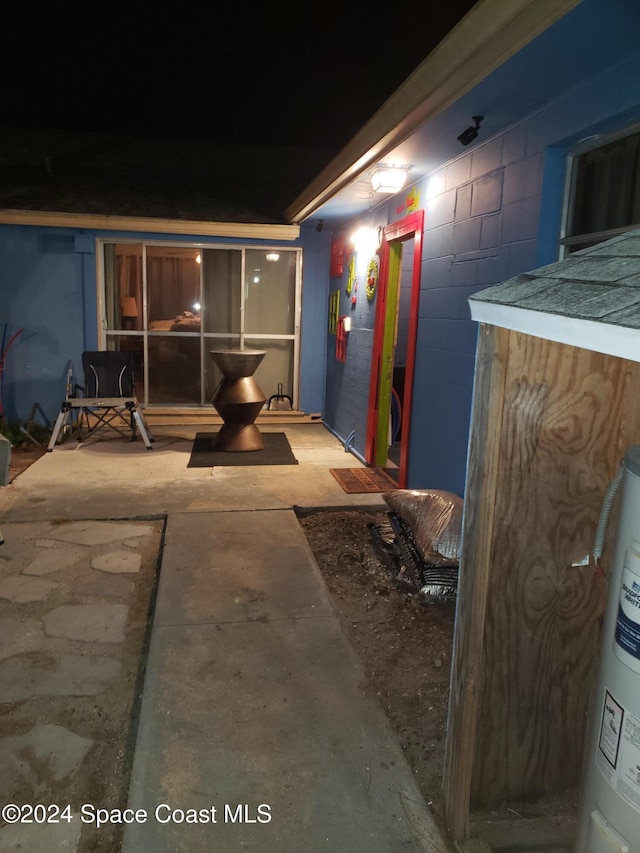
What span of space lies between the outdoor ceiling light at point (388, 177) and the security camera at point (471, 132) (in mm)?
961

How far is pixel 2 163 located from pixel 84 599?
778 centimetres

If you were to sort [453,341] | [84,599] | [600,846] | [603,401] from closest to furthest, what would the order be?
[600,846], [603,401], [84,599], [453,341]

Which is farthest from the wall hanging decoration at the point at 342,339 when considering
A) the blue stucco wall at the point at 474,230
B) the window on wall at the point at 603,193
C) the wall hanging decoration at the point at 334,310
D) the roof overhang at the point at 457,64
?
the window on wall at the point at 603,193

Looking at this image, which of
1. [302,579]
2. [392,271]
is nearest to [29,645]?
[302,579]

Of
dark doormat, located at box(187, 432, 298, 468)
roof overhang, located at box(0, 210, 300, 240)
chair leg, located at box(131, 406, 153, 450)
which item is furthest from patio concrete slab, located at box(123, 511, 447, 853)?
roof overhang, located at box(0, 210, 300, 240)

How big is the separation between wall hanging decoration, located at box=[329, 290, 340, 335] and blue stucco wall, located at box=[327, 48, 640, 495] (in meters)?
2.15

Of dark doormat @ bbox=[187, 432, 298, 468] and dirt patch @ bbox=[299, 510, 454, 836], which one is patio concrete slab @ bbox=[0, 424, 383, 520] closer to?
dark doormat @ bbox=[187, 432, 298, 468]

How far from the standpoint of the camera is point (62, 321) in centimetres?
785

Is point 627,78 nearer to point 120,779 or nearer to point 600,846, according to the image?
point 600,846

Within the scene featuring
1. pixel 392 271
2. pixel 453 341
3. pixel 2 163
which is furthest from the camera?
pixel 2 163

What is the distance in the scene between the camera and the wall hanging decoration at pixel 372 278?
19.2ft

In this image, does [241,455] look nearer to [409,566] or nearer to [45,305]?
[409,566]

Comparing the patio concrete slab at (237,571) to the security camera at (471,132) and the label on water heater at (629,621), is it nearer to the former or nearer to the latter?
the label on water heater at (629,621)

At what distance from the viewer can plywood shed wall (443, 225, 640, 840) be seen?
1582 millimetres
